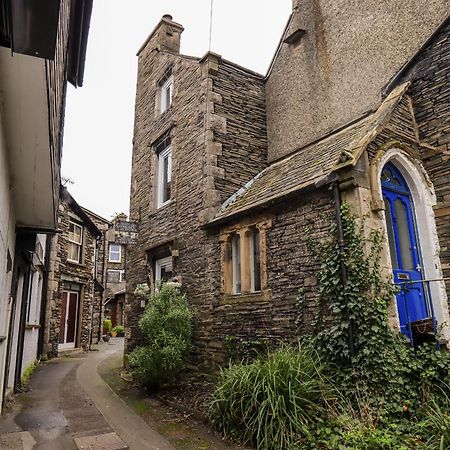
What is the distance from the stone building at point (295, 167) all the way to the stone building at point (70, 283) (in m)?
5.11

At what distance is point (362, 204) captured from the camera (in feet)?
19.0

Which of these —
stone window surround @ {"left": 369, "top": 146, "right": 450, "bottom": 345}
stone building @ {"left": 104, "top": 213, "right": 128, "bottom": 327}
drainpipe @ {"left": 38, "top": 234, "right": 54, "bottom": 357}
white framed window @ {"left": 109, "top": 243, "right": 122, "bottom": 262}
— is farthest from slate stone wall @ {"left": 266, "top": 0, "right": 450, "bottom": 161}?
white framed window @ {"left": 109, "top": 243, "right": 122, "bottom": 262}

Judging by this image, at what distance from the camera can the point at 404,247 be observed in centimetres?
665

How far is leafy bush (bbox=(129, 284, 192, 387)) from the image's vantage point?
7766mm

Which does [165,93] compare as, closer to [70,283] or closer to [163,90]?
[163,90]

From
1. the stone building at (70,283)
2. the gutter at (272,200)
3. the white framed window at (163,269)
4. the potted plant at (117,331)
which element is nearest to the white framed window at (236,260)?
the gutter at (272,200)

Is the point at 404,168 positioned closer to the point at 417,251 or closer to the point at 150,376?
the point at 417,251

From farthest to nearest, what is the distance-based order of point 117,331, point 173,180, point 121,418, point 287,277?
point 117,331, point 173,180, point 121,418, point 287,277

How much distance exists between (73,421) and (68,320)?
36.7 ft

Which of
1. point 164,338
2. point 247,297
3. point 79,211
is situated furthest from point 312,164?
point 79,211

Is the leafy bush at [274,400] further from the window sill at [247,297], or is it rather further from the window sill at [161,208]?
the window sill at [161,208]

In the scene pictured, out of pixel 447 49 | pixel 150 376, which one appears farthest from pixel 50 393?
pixel 447 49

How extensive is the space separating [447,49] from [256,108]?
474 cm

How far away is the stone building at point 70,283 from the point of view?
15.1 m
